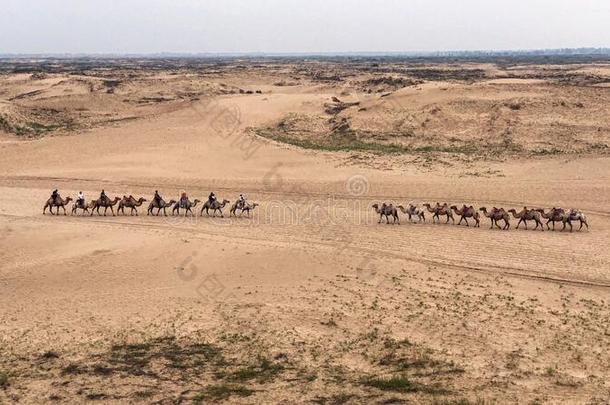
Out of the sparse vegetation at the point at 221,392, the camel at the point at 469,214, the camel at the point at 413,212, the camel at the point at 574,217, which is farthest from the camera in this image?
the camel at the point at 413,212

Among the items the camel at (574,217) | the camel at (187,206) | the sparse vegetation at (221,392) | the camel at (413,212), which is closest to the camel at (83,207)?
the camel at (187,206)

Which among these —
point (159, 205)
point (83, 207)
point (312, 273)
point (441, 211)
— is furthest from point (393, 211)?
point (83, 207)

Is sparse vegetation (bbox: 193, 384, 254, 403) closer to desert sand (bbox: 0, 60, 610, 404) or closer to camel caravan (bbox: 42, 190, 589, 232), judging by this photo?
desert sand (bbox: 0, 60, 610, 404)

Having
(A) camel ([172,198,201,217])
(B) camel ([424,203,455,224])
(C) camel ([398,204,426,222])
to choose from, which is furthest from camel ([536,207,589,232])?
(A) camel ([172,198,201,217])

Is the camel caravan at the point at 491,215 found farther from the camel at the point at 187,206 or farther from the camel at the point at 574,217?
the camel at the point at 187,206

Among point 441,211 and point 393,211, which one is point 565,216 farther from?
point 393,211

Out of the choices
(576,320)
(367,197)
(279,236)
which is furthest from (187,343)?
Result: (367,197)
